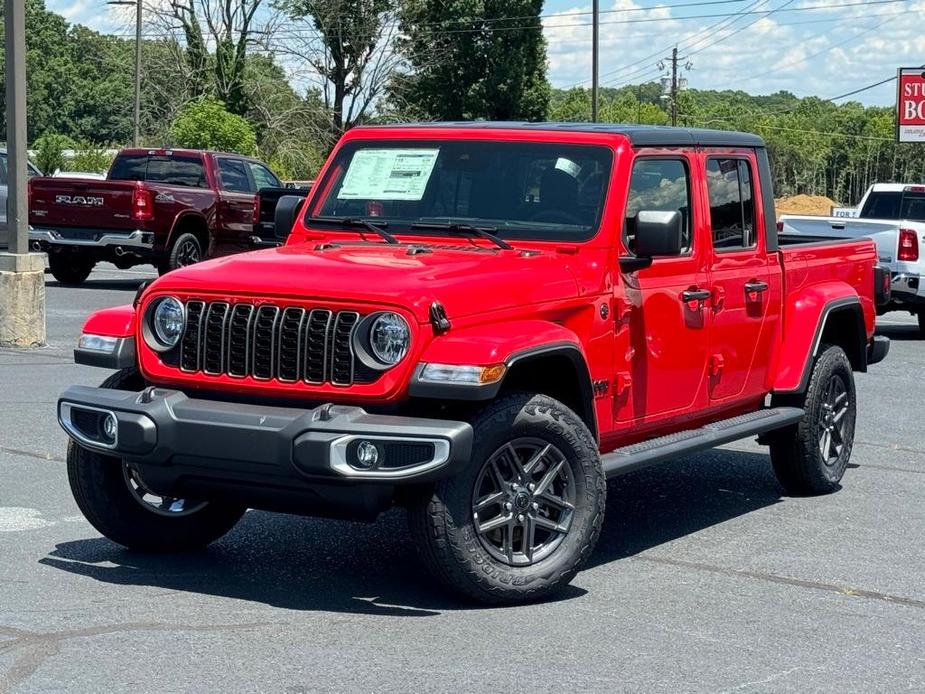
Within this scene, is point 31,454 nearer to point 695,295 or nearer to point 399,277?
point 399,277

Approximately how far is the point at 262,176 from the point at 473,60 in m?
44.4

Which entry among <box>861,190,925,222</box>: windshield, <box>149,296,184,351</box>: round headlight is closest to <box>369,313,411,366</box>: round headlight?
<box>149,296,184,351</box>: round headlight

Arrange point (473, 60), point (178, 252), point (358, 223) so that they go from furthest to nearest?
point (473, 60)
point (178, 252)
point (358, 223)

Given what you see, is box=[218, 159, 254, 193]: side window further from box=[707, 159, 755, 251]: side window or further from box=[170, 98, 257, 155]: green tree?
box=[170, 98, 257, 155]: green tree

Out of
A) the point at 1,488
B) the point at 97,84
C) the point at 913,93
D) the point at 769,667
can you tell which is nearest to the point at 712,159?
the point at 769,667

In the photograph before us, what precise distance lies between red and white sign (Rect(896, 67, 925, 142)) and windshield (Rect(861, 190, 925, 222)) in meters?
28.8

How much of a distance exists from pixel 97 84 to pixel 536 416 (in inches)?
4865

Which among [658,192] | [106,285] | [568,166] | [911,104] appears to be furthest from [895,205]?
[911,104]

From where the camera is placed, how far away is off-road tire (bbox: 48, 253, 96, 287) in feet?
72.8

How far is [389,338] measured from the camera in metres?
5.75

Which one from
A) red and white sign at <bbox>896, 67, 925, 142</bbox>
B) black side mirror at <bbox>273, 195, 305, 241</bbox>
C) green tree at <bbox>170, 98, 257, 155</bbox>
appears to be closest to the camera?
black side mirror at <bbox>273, 195, 305, 241</bbox>

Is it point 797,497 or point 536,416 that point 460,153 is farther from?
point 797,497

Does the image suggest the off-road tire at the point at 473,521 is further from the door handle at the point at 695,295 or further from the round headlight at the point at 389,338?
the door handle at the point at 695,295

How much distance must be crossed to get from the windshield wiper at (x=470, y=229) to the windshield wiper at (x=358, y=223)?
144mm
